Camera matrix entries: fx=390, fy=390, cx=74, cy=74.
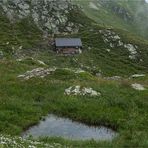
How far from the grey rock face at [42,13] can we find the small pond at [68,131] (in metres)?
106

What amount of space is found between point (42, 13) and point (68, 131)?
113 m

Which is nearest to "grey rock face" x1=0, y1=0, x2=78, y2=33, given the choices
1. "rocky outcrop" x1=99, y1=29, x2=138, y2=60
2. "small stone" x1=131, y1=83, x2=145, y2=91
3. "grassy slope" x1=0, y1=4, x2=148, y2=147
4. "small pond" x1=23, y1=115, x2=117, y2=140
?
"rocky outcrop" x1=99, y1=29, x2=138, y2=60

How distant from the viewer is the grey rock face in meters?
145

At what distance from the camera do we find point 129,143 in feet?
114

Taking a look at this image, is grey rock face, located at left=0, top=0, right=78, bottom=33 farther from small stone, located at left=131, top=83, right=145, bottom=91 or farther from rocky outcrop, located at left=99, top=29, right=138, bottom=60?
small stone, located at left=131, top=83, right=145, bottom=91

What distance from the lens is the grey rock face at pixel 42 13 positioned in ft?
475

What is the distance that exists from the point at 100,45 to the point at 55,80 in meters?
88.4

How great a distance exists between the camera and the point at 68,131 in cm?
3909

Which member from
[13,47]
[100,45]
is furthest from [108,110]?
[100,45]

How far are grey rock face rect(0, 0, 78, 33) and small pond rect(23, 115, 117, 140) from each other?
105715 millimetres

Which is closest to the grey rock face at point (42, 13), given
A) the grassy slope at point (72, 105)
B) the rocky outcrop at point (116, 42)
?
the rocky outcrop at point (116, 42)

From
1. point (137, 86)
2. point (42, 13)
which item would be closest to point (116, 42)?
point (42, 13)

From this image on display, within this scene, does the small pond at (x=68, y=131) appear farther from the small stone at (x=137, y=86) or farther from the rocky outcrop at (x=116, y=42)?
the rocky outcrop at (x=116, y=42)

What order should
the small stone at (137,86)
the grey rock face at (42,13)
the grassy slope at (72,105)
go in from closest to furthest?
1. the grassy slope at (72,105)
2. the small stone at (137,86)
3. the grey rock face at (42,13)
